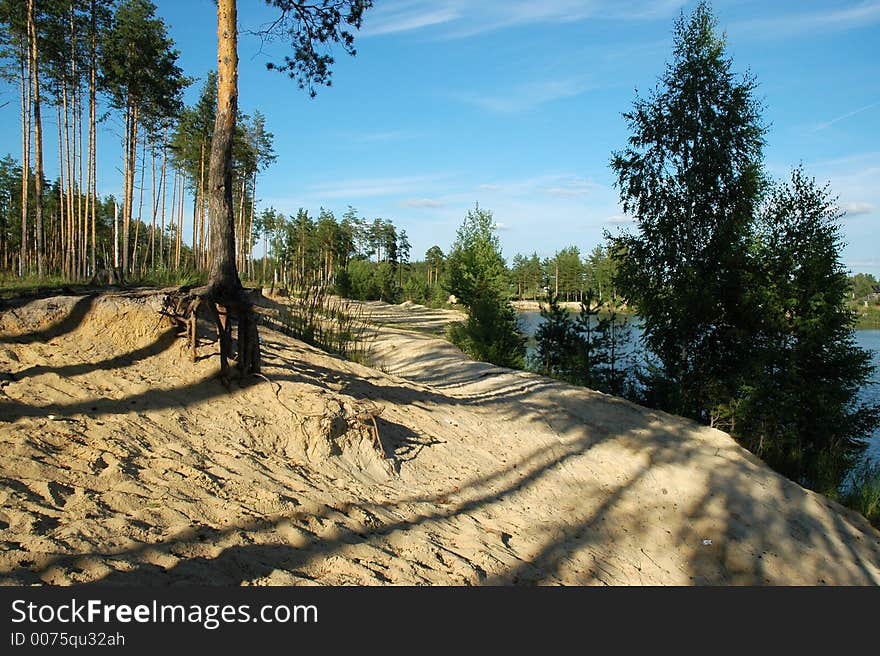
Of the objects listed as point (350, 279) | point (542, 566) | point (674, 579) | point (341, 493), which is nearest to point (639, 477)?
point (674, 579)

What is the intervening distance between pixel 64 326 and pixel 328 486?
9.65ft

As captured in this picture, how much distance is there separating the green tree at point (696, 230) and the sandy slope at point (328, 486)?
5.03 m

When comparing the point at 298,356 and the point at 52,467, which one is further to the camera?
the point at 298,356

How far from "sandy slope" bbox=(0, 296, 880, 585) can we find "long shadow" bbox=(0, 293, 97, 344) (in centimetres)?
2

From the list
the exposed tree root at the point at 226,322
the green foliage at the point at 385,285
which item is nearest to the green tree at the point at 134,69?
the exposed tree root at the point at 226,322

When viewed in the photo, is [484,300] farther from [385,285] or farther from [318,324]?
[385,285]

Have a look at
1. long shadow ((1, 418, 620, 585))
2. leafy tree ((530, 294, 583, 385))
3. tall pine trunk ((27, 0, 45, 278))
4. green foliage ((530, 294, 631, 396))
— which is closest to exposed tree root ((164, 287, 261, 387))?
long shadow ((1, 418, 620, 585))

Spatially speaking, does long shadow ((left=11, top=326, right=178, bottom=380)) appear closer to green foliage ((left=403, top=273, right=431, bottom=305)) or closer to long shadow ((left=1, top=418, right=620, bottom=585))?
long shadow ((left=1, top=418, right=620, bottom=585))

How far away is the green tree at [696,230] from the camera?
488 inches

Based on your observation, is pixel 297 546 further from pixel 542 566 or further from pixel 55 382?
pixel 55 382

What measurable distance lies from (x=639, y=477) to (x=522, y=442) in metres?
1.45

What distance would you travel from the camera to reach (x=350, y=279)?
145 ft

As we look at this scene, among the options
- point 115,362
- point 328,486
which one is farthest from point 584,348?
point 115,362

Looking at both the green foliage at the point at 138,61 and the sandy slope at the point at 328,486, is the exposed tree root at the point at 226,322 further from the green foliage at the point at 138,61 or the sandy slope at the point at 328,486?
the green foliage at the point at 138,61
